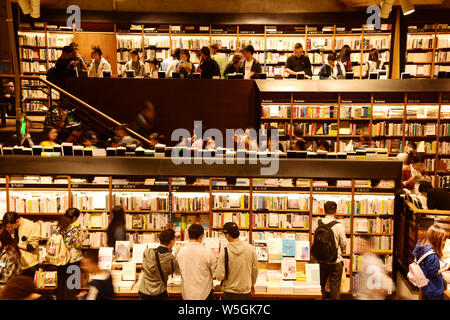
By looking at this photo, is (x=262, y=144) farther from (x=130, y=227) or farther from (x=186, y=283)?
(x=186, y=283)

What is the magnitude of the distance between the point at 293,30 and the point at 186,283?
28.1 ft

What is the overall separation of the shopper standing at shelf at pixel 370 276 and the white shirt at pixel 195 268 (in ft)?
6.78

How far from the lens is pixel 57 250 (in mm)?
5145

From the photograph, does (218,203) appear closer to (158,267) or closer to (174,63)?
(158,267)

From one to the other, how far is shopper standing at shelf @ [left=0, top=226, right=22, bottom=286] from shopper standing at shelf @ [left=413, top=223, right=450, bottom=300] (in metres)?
4.10

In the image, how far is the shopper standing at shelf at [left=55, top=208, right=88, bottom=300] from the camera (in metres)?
5.13

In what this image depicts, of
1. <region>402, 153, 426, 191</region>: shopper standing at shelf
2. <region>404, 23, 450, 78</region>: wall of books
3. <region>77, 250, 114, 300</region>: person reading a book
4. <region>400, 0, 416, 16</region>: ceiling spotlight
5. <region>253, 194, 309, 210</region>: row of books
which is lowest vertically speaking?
<region>77, 250, 114, 300</region>: person reading a book

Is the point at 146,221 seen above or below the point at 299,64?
below

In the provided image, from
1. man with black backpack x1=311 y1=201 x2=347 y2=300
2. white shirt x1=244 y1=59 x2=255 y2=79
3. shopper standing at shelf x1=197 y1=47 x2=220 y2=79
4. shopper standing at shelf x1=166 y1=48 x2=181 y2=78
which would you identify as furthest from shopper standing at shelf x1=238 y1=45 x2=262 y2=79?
man with black backpack x1=311 y1=201 x2=347 y2=300

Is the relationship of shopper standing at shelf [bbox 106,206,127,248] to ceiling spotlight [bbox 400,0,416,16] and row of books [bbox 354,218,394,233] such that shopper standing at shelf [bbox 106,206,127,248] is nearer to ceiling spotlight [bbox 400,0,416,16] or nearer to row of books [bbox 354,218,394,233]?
row of books [bbox 354,218,394,233]

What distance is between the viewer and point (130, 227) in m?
6.10

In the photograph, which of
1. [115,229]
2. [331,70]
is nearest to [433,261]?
[115,229]

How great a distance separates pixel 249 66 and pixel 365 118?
2.49 metres

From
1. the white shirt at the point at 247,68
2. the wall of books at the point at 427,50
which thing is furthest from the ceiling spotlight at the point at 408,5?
the white shirt at the point at 247,68
